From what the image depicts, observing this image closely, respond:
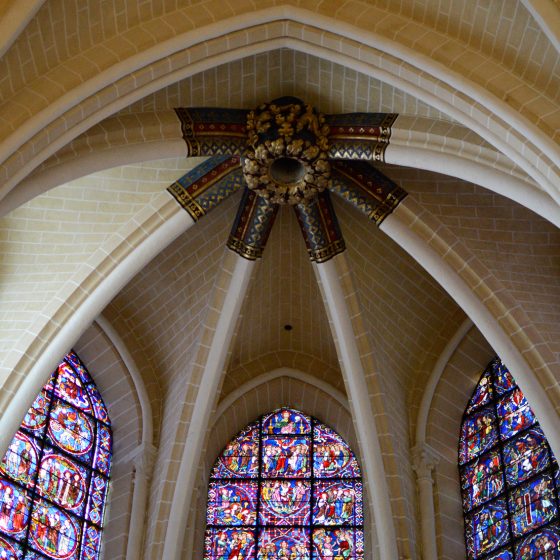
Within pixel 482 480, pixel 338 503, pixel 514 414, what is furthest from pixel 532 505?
pixel 338 503

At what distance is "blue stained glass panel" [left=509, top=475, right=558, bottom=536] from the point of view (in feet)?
43.9

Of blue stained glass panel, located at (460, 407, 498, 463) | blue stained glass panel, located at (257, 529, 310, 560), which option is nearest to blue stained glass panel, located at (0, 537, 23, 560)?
blue stained glass panel, located at (257, 529, 310, 560)

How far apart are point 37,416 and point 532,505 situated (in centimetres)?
492

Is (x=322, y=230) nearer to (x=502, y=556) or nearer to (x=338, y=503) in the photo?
(x=338, y=503)

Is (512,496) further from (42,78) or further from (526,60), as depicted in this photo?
(42,78)

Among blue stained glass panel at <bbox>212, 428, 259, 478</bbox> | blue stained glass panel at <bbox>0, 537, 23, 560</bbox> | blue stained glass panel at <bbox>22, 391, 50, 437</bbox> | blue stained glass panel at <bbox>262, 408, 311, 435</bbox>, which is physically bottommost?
blue stained glass panel at <bbox>0, 537, 23, 560</bbox>

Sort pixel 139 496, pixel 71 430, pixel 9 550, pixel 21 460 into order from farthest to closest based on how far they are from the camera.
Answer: pixel 71 430 < pixel 139 496 < pixel 21 460 < pixel 9 550

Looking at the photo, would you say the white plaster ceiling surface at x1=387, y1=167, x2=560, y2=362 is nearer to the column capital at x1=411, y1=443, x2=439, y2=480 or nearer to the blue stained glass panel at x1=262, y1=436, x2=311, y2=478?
the column capital at x1=411, y1=443, x2=439, y2=480

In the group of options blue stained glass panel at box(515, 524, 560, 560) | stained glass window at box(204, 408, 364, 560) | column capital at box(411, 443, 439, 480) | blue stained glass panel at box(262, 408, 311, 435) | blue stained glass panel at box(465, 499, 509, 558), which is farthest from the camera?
blue stained glass panel at box(262, 408, 311, 435)

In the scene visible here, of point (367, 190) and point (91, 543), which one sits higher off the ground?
point (367, 190)

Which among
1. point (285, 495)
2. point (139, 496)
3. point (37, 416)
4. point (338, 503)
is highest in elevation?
point (37, 416)

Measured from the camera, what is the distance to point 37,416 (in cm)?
1408

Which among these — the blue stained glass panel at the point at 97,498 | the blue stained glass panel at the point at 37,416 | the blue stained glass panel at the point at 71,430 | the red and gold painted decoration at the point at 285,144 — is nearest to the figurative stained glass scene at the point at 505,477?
the red and gold painted decoration at the point at 285,144

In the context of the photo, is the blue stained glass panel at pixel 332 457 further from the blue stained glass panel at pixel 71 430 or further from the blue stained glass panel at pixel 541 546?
the blue stained glass panel at pixel 71 430
